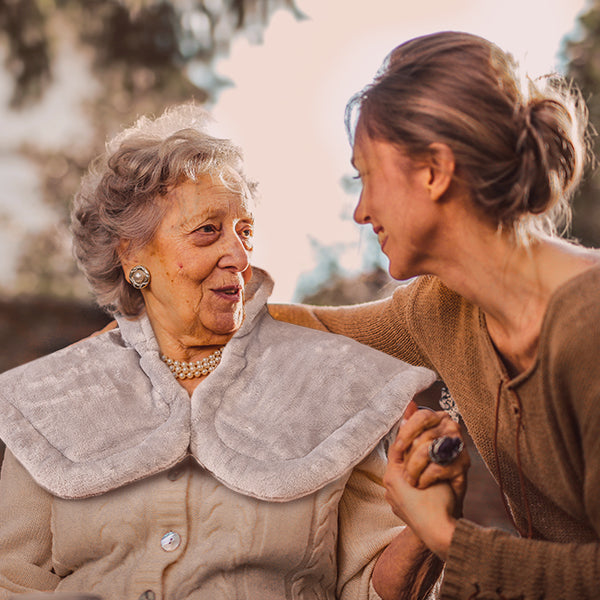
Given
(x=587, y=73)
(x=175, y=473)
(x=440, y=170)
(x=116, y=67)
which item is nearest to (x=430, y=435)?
(x=440, y=170)

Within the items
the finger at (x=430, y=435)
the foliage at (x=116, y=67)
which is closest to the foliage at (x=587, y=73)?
the foliage at (x=116, y=67)

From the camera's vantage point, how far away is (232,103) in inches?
190

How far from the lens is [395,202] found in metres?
1.63

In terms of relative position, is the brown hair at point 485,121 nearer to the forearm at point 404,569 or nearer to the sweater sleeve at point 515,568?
the sweater sleeve at point 515,568

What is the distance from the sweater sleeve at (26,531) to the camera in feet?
6.10

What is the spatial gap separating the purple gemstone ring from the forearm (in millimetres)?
298

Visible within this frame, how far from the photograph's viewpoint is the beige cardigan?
1.79m

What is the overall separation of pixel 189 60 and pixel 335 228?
1.65 m

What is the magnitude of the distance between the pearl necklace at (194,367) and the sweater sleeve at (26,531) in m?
0.49

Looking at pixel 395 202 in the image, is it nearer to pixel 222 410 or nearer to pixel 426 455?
pixel 426 455

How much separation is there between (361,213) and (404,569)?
2.99 ft

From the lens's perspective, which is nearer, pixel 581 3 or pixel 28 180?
pixel 581 3

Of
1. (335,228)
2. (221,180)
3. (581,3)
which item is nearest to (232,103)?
(335,228)

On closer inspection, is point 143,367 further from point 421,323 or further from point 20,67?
point 20,67
